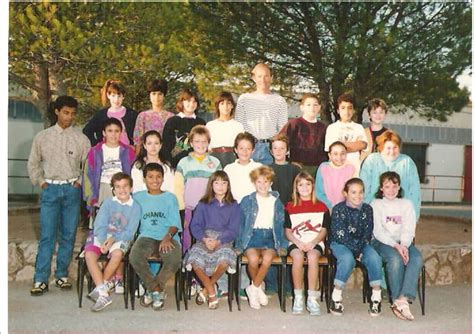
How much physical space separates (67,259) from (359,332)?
2.56 meters

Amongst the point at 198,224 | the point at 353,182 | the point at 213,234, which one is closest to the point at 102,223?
the point at 198,224

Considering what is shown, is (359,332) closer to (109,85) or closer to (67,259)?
(67,259)

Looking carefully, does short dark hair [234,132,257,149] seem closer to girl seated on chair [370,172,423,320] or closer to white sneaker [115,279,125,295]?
girl seated on chair [370,172,423,320]

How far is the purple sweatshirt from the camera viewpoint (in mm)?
5023

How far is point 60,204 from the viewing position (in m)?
5.39

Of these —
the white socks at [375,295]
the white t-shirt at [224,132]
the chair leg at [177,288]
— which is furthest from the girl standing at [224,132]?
the white socks at [375,295]

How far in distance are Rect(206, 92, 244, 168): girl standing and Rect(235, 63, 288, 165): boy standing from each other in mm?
142

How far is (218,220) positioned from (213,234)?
0.13m

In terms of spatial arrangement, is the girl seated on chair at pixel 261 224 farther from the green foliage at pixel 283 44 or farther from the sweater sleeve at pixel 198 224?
the green foliage at pixel 283 44

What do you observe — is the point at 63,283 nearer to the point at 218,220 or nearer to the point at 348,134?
the point at 218,220

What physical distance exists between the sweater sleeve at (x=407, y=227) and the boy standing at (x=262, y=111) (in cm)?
131

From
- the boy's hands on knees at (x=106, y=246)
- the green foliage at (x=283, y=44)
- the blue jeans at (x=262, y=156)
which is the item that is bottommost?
the boy's hands on knees at (x=106, y=246)

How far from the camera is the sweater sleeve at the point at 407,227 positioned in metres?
5.00

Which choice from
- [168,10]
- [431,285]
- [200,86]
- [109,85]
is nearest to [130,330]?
[109,85]
